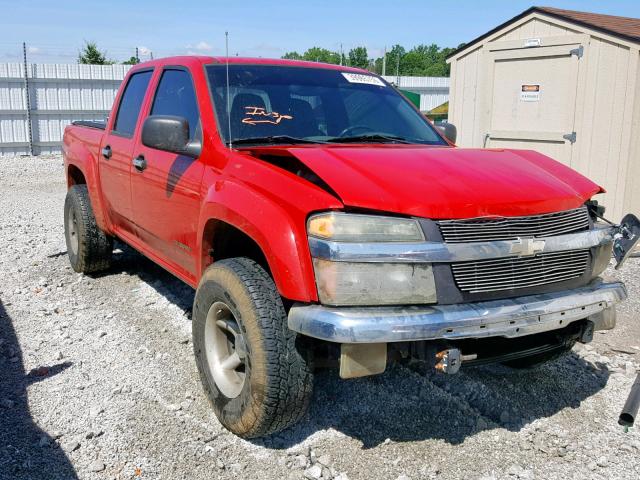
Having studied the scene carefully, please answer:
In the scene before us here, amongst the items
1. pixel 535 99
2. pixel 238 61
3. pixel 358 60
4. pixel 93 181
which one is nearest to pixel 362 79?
pixel 238 61

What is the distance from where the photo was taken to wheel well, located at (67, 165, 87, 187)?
646 centimetres

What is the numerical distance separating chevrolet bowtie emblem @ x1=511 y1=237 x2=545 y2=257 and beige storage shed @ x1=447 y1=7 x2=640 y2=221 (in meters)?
5.91

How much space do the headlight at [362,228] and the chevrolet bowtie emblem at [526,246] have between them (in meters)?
0.47

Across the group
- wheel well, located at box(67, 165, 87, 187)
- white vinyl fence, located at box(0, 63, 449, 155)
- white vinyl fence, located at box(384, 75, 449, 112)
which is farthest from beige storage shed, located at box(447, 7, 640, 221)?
white vinyl fence, located at box(384, 75, 449, 112)

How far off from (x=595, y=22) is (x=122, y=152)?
6.76m

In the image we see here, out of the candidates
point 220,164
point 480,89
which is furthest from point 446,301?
point 480,89

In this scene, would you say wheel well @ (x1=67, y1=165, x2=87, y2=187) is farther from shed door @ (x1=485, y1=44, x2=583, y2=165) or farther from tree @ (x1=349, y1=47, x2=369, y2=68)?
tree @ (x1=349, y1=47, x2=369, y2=68)

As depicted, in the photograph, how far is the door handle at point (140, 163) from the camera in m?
4.54

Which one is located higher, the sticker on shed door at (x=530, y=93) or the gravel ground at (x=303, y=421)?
the sticker on shed door at (x=530, y=93)

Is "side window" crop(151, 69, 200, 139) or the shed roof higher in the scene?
the shed roof

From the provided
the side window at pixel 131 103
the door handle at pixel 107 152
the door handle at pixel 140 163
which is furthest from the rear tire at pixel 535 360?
the door handle at pixel 107 152

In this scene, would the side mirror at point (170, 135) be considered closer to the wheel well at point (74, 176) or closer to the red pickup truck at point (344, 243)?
the red pickup truck at point (344, 243)

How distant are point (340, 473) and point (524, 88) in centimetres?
757

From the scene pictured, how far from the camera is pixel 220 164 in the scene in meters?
3.62
